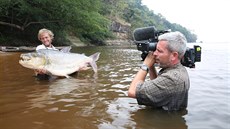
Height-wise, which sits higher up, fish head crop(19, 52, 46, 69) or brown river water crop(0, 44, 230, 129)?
fish head crop(19, 52, 46, 69)

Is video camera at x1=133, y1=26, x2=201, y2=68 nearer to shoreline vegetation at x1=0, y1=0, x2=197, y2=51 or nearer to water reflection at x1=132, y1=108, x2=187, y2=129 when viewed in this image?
water reflection at x1=132, y1=108, x2=187, y2=129

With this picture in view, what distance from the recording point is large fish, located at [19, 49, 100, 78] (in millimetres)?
6988

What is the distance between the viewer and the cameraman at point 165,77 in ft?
13.9

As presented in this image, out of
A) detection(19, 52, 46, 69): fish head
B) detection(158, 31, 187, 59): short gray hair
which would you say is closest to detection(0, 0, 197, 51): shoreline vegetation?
detection(19, 52, 46, 69): fish head

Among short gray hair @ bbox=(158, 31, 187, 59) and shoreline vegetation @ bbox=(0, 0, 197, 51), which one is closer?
short gray hair @ bbox=(158, 31, 187, 59)

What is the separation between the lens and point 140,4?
13950 centimetres

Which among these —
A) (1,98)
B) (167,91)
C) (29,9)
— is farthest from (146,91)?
(29,9)

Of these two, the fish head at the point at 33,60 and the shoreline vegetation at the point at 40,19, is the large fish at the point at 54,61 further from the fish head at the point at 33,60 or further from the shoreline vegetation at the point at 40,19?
the shoreline vegetation at the point at 40,19

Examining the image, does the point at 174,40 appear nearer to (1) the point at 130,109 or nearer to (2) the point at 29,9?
(1) the point at 130,109

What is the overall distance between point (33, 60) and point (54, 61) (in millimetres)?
526

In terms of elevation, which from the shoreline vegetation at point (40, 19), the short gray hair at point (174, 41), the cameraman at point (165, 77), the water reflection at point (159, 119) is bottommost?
the water reflection at point (159, 119)

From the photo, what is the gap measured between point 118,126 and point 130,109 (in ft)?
3.16

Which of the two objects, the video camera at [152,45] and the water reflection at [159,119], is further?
the video camera at [152,45]

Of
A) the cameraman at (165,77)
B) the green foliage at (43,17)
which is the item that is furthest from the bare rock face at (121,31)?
the cameraman at (165,77)
